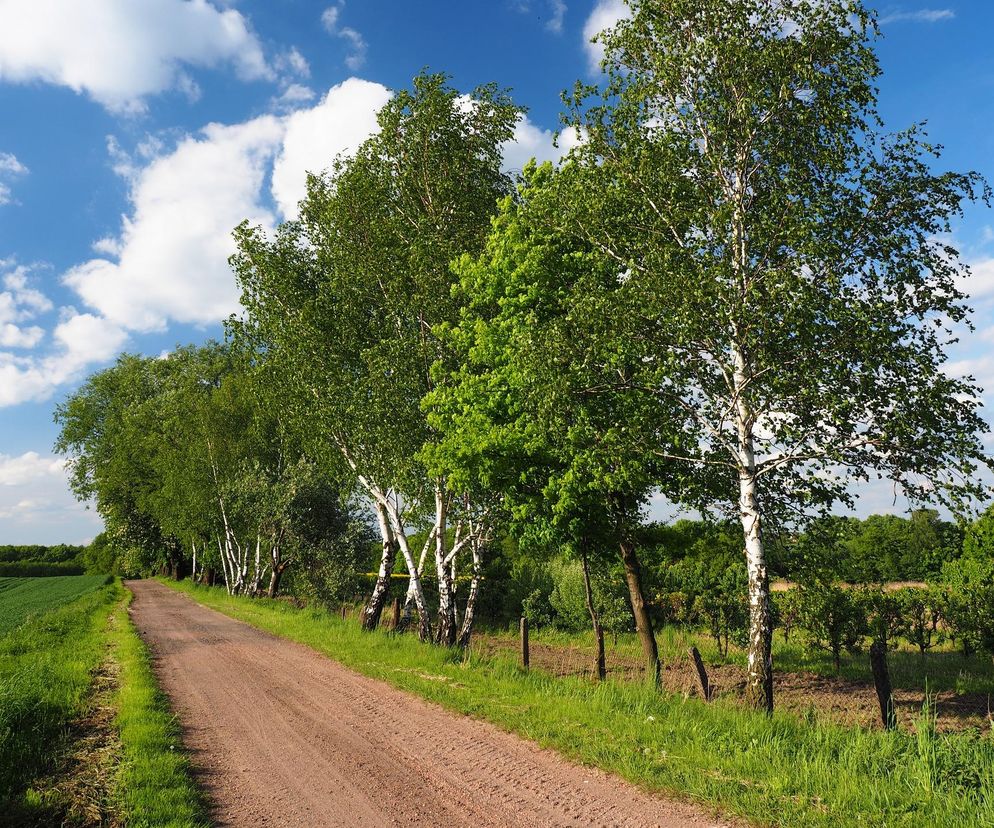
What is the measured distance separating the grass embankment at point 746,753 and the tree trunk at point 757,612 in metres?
1.18

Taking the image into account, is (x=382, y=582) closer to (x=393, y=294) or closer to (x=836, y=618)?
(x=393, y=294)

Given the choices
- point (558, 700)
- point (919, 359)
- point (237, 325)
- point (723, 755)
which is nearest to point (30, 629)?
point (237, 325)

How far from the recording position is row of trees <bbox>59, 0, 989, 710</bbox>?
11539 millimetres

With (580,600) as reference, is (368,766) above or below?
above

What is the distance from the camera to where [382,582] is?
75.6 feet

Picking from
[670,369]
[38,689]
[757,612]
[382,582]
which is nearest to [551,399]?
[670,369]

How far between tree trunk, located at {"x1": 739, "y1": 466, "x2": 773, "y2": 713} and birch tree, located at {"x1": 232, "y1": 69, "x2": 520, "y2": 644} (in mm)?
10916

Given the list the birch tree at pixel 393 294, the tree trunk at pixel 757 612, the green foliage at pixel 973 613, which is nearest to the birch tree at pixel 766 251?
the tree trunk at pixel 757 612

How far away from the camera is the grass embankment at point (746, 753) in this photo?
6691mm

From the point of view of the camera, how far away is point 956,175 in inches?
462

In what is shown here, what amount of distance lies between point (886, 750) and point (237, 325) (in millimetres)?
25048

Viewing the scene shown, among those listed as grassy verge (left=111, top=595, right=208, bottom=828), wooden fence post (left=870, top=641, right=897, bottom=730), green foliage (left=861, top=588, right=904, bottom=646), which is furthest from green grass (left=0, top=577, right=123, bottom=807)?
green foliage (left=861, top=588, right=904, bottom=646)

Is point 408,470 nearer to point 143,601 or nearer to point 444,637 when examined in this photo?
point 444,637

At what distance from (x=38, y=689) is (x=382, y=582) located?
12.3 meters
